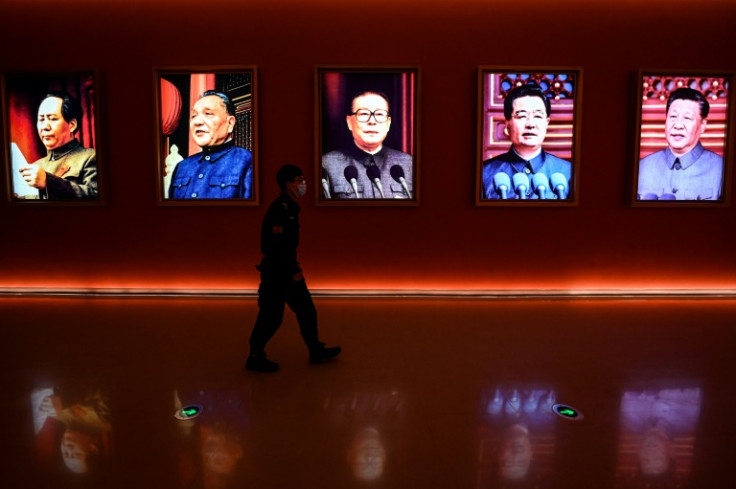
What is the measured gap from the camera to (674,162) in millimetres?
5527

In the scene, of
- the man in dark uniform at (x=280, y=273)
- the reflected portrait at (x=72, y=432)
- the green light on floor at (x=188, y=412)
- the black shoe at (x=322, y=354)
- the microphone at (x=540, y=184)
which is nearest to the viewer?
the reflected portrait at (x=72, y=432)

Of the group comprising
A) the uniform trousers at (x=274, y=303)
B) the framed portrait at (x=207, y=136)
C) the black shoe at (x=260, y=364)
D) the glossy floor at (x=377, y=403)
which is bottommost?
the glossy floor at (x=377, y=403)

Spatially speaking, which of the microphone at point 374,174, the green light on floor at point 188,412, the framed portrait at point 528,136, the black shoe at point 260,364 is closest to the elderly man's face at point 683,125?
the framed portrait at point 528,136

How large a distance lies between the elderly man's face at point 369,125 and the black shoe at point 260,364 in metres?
3.02

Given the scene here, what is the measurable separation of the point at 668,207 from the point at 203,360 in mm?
5728

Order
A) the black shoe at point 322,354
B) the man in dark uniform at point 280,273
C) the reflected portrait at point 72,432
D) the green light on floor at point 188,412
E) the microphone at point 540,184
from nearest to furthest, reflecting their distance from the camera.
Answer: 1. the reflected portrait at point 72,432
2. the green light on floor at point 188,412
3. the man in dark uniform at point 280,273
4. the black shoe at point 322,354
5. the microphone at point 540,184

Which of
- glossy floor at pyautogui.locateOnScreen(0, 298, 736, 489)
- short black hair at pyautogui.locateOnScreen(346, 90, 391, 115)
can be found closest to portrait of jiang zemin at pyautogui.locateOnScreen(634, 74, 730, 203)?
glossy floor at pyautogui.locateOnScreen(0, 298, 736, 489)

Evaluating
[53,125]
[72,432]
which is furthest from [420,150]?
[53,125]

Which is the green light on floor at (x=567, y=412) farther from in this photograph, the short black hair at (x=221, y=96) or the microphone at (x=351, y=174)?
the short black hair at (x=221, y=96)

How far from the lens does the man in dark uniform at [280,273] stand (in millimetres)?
3283

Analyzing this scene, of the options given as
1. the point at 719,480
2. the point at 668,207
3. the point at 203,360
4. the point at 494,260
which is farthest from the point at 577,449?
the point at 668,207

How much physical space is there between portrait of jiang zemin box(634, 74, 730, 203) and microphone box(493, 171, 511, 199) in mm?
1611

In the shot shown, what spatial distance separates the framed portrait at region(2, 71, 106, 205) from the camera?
551 cm

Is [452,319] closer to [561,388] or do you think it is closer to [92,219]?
[561,388]
